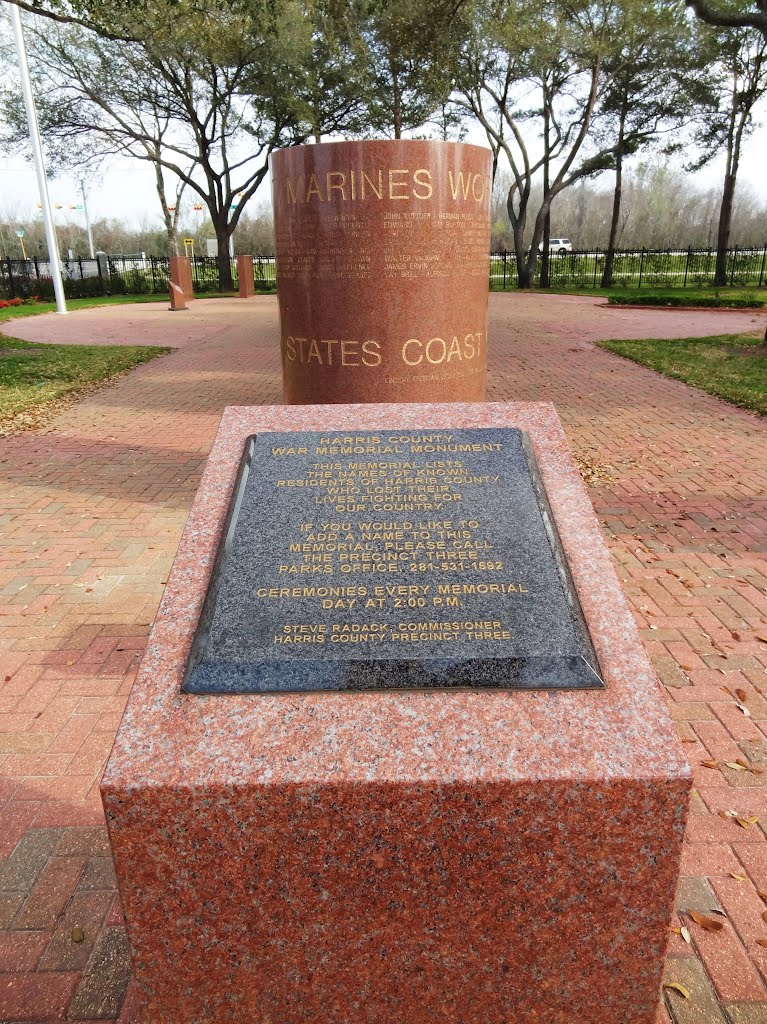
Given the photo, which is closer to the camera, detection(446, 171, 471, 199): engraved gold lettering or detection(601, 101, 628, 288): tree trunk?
detection(446, 171, 471, 199): engraved gold lettering

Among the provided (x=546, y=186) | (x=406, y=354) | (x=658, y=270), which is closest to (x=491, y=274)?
(x=546, y=186)

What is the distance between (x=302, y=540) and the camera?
7.44 ft

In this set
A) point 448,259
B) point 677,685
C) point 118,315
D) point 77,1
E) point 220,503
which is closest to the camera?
point 220,503

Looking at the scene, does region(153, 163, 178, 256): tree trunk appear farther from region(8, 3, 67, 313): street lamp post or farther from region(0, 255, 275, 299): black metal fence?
region(8, 3, 67, 313): street lamp post

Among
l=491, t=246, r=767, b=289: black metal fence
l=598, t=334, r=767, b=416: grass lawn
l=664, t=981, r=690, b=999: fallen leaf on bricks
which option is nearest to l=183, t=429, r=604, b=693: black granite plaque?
l=664, t=981, r=690, b=999: fallen leaf on bricks

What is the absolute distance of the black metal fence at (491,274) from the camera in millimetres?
30625

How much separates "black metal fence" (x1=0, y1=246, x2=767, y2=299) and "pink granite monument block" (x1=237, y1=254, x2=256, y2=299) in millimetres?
3921

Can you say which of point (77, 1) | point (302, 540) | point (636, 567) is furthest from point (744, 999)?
point (77, 1)

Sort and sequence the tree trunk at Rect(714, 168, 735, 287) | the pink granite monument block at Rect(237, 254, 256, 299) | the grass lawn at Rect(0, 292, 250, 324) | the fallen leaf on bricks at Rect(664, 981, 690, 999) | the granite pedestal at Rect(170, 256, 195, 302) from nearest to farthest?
the fallen leaf on bricks at Rect(664, 981, 690, 999)
the grass lawn at Rect(0, 292, 250, 324)
the granite pedestal at Rect(170, 256, 195, 302)
the pink granite monument block at Rect(237, 254, 256, 299)
the tree trunk at Rect(714, 168, 735, 287)

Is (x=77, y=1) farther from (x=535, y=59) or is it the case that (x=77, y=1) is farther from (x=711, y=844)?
(x=535, y=59)

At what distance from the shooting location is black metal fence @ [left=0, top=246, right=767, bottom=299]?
100 ft

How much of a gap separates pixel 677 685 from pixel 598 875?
1.91m

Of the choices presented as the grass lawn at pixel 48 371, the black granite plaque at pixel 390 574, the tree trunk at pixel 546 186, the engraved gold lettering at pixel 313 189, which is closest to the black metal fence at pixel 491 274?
the tree trunk at pixel 546 186

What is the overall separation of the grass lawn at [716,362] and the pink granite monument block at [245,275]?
59.8 feet
